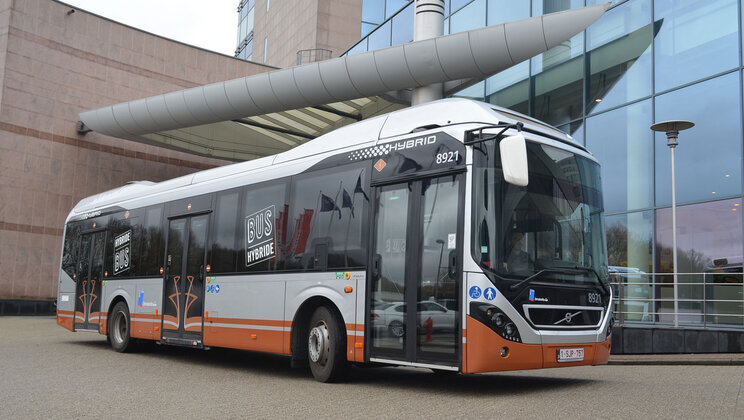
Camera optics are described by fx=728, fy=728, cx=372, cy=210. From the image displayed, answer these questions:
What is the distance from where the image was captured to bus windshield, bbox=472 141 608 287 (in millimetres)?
7691

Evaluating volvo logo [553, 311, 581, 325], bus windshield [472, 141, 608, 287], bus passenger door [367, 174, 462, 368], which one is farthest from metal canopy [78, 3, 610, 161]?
volvo logo [553, 311, 581, 325]

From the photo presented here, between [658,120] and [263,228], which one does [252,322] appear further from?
[658,120]

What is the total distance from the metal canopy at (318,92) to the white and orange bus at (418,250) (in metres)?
8.97

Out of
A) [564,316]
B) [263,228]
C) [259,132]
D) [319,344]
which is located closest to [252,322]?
[263,228]

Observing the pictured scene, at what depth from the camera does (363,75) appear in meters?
20.8

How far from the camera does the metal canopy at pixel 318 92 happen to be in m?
18.3

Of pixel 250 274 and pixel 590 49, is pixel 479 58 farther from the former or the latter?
pixel 250 274

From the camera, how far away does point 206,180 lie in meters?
12.8

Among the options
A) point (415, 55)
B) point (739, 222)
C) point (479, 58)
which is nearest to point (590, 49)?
point (479, 58)

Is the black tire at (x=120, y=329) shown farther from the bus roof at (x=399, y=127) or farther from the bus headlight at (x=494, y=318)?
the bus headlight at (x=494, y=318)

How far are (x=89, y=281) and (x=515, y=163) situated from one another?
471 inches

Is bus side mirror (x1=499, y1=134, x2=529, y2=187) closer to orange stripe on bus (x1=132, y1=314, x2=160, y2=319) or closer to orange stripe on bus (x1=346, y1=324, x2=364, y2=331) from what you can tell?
orange stripe on bus (x1=346, y1=324, x2=364, y2=331)

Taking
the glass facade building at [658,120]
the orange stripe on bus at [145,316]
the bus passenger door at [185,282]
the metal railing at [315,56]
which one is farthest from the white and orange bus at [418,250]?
the metal railing at [315,56]

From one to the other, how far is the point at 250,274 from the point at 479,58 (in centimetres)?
1029
